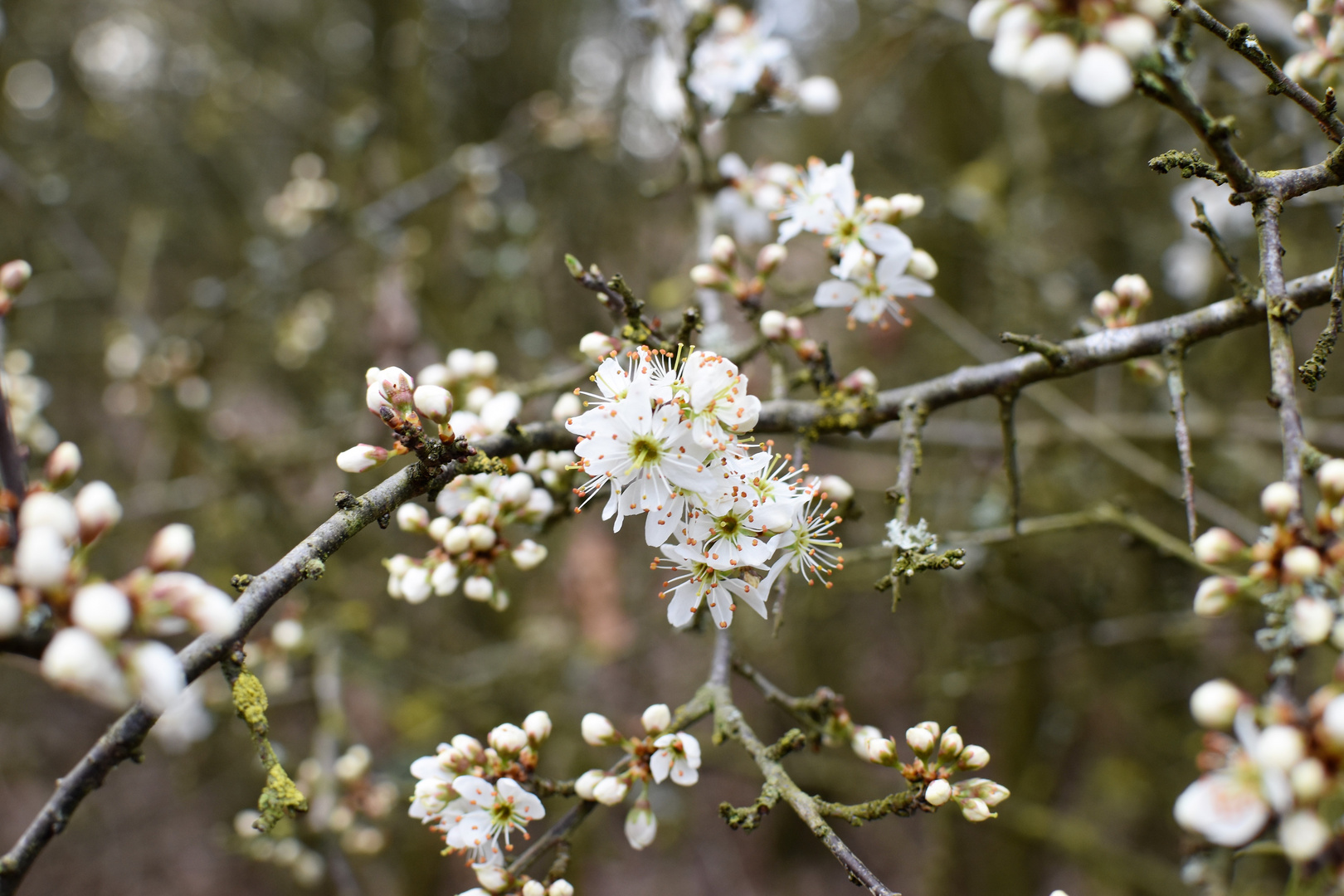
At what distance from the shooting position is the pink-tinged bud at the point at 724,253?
6.47ft

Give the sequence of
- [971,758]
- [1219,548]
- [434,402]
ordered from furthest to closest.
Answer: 1. [971,758]
2. [434,402]
3. [1219,548]

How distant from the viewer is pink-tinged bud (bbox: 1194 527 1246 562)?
116 cm

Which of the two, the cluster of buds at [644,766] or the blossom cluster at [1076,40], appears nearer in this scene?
the blossom cluster at [1076,40]

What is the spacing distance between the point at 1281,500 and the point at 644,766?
4.08 ft

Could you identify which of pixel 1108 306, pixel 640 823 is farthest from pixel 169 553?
pixel 1108 306

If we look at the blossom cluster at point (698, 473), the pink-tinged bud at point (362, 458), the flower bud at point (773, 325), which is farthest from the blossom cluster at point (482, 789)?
the flower bud at point (773, 325)

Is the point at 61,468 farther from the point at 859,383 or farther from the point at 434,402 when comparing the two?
the point at 859,383

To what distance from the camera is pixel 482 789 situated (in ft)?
5.49

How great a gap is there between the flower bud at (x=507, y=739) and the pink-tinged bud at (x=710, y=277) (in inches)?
47.0

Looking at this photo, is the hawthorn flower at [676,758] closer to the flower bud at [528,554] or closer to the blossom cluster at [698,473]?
the blossom cluster at [698,473]

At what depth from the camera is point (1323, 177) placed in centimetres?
Result: 129

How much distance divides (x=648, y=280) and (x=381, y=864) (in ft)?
14.6

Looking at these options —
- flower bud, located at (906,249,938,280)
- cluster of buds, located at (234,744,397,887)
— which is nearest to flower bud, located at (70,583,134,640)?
flower bud, located at (906,249,938,280)

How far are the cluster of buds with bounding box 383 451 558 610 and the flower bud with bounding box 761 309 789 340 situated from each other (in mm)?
563
